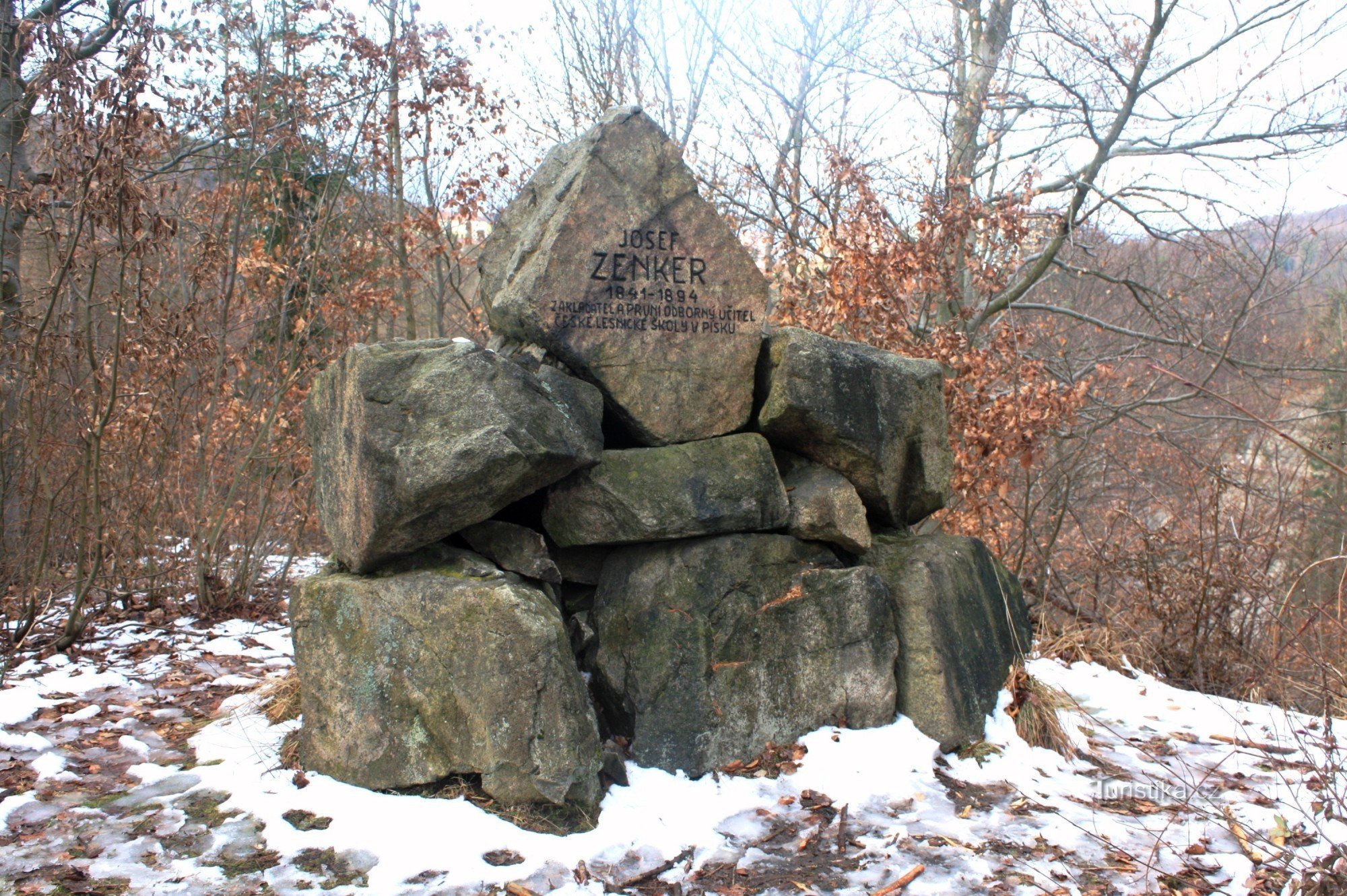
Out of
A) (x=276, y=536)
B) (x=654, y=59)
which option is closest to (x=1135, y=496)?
(x=654, y=59)

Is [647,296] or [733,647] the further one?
[647,296]

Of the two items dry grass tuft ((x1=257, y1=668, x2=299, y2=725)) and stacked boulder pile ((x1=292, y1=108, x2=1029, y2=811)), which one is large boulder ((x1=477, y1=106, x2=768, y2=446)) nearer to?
stacked boulder pile ((x1=292, y1=108, x2=1029, y2=811))

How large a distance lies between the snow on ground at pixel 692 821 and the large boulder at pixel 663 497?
93 centimetres

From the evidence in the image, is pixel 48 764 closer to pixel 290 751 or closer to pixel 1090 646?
pixel 290 751

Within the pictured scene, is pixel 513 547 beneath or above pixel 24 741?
above

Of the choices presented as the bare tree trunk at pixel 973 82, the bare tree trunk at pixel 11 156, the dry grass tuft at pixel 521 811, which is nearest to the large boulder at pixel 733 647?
the dry grass tuft at pixel 521 811

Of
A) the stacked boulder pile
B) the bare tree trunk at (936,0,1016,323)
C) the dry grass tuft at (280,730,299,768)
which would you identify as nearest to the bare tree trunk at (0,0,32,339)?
the stacked boulder pile

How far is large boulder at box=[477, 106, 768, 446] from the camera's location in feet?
13.4

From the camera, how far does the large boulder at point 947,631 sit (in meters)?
4.10

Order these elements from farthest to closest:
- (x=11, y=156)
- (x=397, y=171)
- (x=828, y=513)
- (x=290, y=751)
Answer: (x=397, y=171), (x=11, y=156), (x=828, y=513), (x=290, y=751)

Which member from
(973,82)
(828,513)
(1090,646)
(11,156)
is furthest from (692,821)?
(973,82)

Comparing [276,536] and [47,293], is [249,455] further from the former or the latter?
[47,293]

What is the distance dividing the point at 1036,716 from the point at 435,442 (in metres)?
2.82

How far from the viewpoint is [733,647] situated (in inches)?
155
